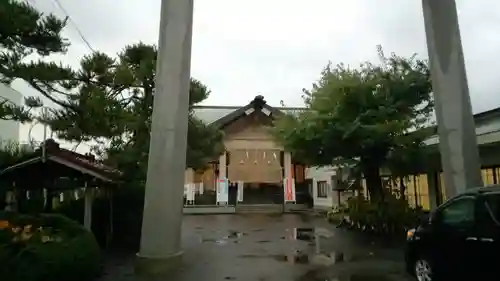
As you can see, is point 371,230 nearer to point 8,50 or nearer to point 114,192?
point 114,192

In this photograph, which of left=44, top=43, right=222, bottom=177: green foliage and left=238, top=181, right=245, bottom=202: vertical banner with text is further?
left=238, top=181, right=245, bottom=202: vertical banner with text

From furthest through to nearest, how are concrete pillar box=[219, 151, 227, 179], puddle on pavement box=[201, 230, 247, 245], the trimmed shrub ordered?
concrete pillar box=[219, 151, 227, 179] < the trimmed shrub < puddle on pavement box=[201, 230, 247, 245]

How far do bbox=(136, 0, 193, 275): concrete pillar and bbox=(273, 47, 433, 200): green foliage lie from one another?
5578 millimetres

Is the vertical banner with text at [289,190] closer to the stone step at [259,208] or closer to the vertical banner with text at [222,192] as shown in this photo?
the stone step at [259,208]

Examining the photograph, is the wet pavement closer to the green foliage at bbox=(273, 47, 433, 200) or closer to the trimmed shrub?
the trimmed shrub

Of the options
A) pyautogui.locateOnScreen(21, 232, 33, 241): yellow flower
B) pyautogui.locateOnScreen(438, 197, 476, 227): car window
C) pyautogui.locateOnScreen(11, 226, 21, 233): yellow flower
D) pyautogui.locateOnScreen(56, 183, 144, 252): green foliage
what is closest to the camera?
pyautogui.locateOnScreen(438, 197, 476, 227): car window

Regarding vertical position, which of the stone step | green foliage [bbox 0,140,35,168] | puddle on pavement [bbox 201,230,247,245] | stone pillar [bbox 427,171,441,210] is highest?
green foliage [bbox 0,140,35,168]

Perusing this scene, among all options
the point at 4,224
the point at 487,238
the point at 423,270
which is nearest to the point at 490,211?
the point at 487,238

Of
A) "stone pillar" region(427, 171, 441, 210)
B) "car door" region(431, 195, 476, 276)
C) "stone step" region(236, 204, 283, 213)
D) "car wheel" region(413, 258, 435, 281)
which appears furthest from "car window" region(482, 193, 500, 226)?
"stone step" region(236, 204, 283, 213)

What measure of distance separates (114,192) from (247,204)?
54.9ft

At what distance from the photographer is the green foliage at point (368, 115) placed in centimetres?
1312

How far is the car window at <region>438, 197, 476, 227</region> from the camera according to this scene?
19.2ft

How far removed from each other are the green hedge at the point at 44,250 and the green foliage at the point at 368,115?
810 cm

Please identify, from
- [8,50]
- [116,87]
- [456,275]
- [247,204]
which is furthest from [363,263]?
[247,204]
